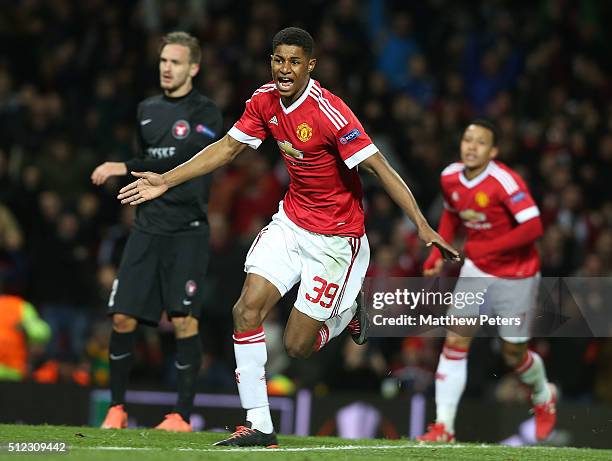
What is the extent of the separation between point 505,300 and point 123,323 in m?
2.75

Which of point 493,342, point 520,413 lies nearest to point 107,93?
point 493,342

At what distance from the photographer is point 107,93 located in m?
15.3

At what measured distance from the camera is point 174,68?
909 centimetres

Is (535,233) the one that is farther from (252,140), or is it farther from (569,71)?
(569,71)

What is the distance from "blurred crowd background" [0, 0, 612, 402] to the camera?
13039 mm

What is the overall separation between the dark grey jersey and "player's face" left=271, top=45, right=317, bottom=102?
5.15 feet

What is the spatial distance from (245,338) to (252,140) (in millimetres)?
1232

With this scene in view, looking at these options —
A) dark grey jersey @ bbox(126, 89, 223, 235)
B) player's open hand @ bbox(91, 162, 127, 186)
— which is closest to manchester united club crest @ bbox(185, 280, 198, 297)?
dark grey jersey @ bbox(126, 89, 223, 235)

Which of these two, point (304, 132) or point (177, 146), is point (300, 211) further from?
point (177, 146)

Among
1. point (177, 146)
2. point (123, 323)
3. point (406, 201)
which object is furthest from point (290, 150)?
point (123, 323)

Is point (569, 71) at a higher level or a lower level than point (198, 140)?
higher

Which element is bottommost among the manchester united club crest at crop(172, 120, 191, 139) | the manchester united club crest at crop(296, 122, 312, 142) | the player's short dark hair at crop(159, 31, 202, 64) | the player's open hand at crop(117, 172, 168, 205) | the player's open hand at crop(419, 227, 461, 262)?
the player's open hand at crop(419, 227, 461, 262)

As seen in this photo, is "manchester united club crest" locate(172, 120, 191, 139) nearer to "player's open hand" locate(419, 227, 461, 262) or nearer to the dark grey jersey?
the dark grey jersey

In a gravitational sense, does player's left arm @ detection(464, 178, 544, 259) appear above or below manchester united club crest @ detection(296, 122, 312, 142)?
below
